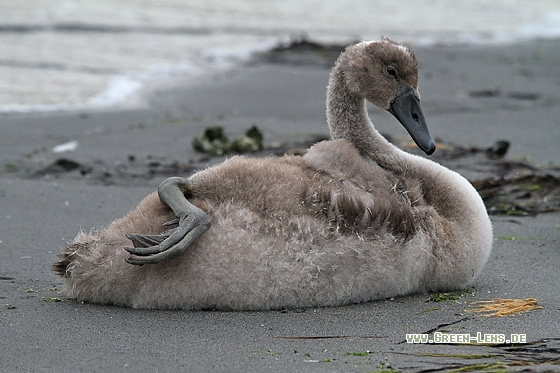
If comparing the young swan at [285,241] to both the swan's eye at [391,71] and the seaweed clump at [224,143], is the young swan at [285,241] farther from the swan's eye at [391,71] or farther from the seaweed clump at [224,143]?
the seaweed clump at [224,143]

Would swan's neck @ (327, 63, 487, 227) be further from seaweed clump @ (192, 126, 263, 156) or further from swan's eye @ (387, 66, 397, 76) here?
seaweed clump @ (192, 126, 263, 156)

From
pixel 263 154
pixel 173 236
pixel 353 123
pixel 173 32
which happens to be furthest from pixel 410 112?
pixel 173 32

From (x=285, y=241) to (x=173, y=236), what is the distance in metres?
0.62

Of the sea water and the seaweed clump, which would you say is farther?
the sea water

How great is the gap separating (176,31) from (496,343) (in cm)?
1462

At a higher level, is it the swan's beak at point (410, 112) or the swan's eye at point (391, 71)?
the swan's eye at point (391, 71)

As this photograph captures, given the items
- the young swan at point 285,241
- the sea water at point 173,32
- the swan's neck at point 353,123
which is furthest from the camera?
the sea water at point 173,32

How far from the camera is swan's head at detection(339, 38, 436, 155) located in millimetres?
5598

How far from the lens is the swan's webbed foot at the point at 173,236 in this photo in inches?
181

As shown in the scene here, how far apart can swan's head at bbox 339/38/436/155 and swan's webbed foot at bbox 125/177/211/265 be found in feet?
4.98

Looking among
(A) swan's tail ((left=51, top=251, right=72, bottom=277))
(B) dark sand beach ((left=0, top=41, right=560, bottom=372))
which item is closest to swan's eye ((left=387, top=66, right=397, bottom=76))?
(B) dark sand beach ((left=0, top=41, right=560, bottom=372))

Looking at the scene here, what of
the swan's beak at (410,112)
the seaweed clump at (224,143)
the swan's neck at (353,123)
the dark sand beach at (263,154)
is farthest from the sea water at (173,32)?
the swan's beak at (410,112)

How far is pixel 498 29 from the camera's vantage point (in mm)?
20266

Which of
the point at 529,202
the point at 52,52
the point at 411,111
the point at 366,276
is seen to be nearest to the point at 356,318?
the point at 366,276
